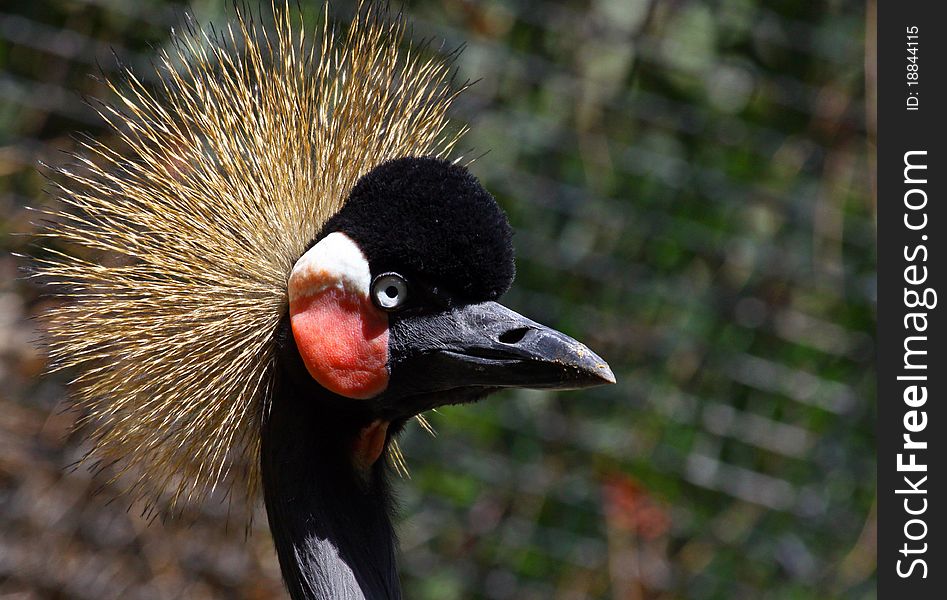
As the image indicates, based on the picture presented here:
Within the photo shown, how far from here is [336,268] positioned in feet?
3.34

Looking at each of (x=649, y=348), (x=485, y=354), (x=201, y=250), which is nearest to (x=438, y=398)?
(x=485, y=354)

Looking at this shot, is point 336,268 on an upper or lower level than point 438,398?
upper

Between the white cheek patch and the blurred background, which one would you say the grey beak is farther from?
the blurred background

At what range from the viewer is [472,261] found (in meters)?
1.00

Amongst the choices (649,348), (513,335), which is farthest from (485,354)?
(649,348)

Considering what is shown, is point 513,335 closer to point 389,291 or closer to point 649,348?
point 389,291

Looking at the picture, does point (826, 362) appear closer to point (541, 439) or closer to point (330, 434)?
point (541, 439)

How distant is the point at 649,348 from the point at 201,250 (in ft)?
4.24

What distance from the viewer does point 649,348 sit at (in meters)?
2.25

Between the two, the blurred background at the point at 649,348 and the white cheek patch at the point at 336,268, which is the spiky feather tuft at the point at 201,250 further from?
the blurred background at the point at 649,348

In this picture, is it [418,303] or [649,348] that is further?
[649,348]

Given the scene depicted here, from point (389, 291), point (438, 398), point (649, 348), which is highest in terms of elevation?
point (389, 291)

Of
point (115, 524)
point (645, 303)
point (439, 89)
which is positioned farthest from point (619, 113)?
point (115, 524)

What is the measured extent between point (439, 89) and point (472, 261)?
1.18ft
